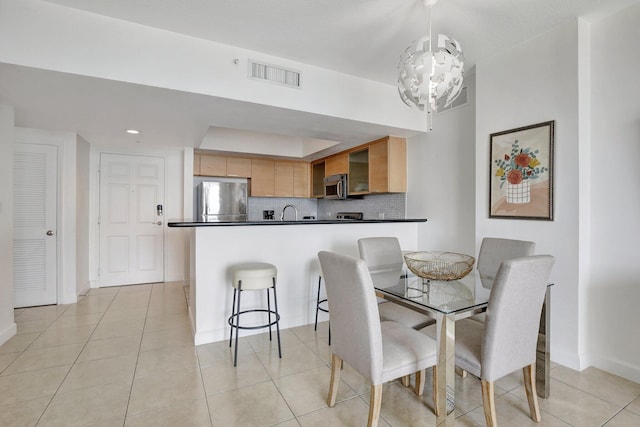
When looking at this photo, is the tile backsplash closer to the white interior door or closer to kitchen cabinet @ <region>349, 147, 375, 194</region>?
kitchen cabinet @ <region>349, 147, 375, 194</region>

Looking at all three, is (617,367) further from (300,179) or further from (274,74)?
(300,179)

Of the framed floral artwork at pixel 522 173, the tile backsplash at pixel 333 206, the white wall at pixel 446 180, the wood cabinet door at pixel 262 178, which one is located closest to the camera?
the framed floral artwork at pixel 522 173

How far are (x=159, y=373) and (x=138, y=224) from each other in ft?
10.1

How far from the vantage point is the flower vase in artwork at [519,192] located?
8.07 ft

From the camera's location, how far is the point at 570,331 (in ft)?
7.39

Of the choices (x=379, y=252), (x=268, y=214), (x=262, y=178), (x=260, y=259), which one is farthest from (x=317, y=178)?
(x=379, y=252)

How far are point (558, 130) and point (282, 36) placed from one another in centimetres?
216

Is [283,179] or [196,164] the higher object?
[196,164]

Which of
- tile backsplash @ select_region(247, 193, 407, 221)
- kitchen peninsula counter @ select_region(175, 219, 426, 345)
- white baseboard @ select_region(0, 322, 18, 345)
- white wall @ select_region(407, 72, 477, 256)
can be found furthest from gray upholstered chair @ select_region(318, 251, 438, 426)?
white baseboard @ select_region(0, 322, 18, 345)

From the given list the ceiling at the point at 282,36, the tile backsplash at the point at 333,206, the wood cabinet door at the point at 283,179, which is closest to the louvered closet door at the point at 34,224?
the ceiling at the point at 282,36

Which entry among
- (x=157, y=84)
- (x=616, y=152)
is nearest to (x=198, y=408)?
(x=157, y=84)

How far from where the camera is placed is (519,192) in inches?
98.6

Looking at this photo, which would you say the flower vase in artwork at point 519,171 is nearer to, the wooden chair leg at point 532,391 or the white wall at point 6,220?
the wooden chair leg at point 532,391

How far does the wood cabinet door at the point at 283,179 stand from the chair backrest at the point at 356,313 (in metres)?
4.00
